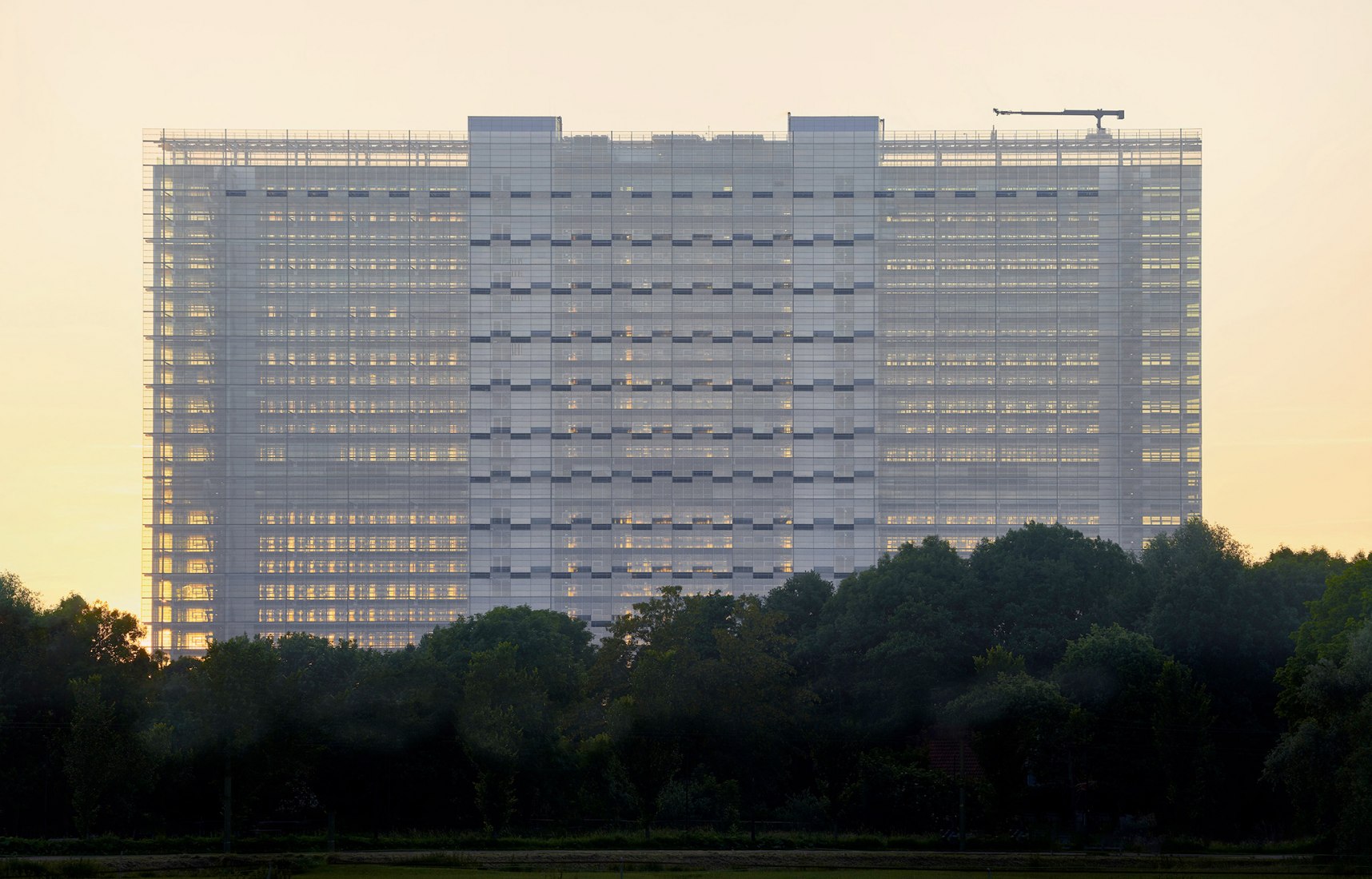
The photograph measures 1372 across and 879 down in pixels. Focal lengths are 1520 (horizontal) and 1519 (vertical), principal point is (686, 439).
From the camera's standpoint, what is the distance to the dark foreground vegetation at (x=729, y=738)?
7188 cm

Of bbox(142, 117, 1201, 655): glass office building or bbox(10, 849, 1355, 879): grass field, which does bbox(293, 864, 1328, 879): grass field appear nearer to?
bbox(10, 849, 1355, 879): grass field

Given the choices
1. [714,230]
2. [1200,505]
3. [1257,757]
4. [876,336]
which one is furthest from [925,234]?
[1257,757]

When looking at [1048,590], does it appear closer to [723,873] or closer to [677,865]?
[677,865]

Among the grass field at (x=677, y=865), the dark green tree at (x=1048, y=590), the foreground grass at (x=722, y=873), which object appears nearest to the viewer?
the grass field at (x=677, y=865)

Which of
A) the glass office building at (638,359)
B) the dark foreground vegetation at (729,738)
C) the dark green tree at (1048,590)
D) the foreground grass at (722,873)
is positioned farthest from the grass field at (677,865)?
the glass office building at (638,359)

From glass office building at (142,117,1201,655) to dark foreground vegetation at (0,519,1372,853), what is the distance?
270 ft

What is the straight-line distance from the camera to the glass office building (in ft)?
564

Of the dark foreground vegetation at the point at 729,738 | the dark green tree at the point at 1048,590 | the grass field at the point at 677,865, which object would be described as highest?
the dark green tree at the point at 1048,590

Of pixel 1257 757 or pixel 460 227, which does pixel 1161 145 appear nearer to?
pixel 460 227

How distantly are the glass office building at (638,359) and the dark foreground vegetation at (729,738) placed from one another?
82348 millimetres

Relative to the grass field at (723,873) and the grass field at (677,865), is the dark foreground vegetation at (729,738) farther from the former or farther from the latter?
the grass field at (723,873)

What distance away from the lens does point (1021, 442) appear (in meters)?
175

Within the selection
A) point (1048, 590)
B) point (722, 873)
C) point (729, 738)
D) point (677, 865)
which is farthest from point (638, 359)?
point (722, 873)

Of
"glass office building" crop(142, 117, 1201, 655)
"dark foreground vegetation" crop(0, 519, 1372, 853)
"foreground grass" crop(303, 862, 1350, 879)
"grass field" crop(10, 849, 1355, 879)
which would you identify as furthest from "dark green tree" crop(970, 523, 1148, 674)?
"glass office building" crop(142, 117, 1201, 655)
